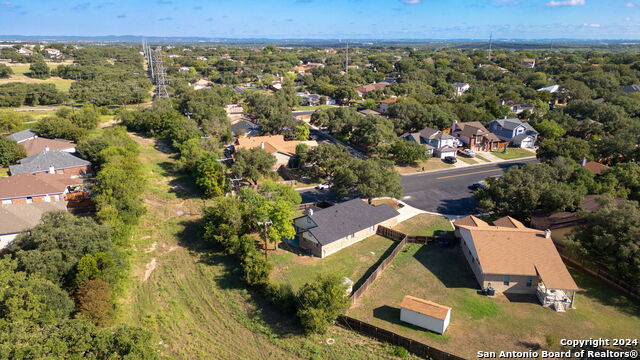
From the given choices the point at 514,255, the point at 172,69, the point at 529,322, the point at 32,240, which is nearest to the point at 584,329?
the point at 529,322

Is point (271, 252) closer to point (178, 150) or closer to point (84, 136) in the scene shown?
point (178, 150)

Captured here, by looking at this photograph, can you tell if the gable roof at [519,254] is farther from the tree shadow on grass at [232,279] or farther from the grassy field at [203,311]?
the tree shadow on grass at [232,279]

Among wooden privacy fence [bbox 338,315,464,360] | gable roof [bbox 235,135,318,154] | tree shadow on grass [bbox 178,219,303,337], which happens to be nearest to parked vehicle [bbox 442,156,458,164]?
gable roof [bbox 235,135,318,154]

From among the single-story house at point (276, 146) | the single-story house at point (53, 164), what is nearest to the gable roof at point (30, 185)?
the single-story house at point (53, 164)

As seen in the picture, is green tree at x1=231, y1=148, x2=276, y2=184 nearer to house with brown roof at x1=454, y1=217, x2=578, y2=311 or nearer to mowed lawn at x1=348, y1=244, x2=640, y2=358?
mowed lawn at x1=348, y1=244, x2=640, y2=358

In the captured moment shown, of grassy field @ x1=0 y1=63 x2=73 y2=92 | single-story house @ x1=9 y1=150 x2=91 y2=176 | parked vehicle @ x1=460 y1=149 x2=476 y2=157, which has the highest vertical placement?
grassy field @ x1=0 y1=63 x2=73 y2=92

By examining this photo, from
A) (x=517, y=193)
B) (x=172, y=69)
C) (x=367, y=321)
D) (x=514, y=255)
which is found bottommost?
(x=367, y=321)
